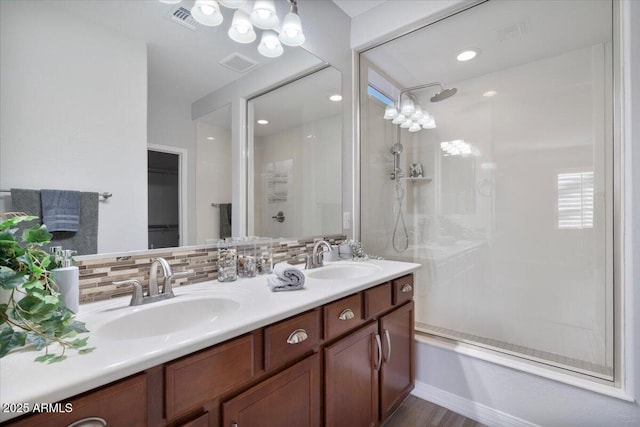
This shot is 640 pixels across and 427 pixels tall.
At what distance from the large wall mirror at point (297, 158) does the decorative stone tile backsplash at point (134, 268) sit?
34cm

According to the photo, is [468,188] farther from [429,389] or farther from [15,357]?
[15,357]

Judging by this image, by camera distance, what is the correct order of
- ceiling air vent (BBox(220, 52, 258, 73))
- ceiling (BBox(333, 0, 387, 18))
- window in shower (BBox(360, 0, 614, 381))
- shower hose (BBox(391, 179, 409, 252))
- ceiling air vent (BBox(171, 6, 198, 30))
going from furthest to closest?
shower hose (BBox(391, 179, 409, 252)) → ceiling (BBox(333, 0, 387, 18)) → window in shower (BBox(360, 0, 614, 381)) → ceiling air vent (BBox(220, 52, 258, 73)) → ceiling air vent (BBox(171, 6, 198, 30))

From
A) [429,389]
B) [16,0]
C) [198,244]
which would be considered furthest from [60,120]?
[429,389]

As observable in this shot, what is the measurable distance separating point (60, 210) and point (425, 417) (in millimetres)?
2099

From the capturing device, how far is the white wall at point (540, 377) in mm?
1318

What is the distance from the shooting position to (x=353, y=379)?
129 cm

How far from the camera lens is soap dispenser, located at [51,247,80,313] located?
82cm

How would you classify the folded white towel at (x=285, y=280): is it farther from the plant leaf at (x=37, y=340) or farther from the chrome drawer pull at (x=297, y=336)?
the plant leaf at (x=37, y=340)

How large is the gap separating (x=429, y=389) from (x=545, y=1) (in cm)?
254

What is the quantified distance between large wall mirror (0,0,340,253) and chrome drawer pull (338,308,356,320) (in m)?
0.72

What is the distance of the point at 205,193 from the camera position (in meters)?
1.40

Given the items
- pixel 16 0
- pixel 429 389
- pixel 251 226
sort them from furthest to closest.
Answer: pixel 429 389
pixel 251 226
pixel 16 0

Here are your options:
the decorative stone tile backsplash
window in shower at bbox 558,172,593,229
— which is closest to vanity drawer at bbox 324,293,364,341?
the decorative stone tile backsplash

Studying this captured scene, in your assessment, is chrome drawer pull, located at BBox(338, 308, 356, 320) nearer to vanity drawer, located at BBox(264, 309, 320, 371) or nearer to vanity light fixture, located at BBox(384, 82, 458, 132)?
Answer: vanity drawer, located at BBox(264, 309, 320, 371)
